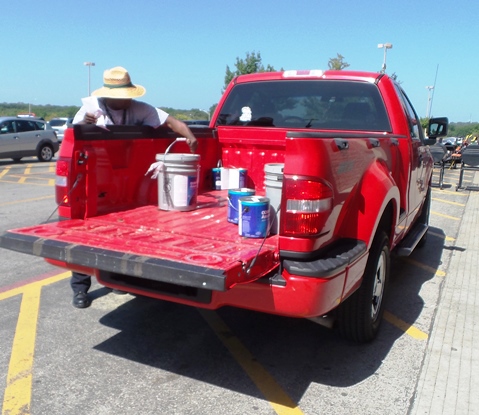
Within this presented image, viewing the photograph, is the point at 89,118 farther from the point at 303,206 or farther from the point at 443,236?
the point at 443,236

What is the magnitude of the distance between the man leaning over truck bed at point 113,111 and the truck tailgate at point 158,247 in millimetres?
1010

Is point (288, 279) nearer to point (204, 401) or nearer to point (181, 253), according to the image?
point (181, 253)

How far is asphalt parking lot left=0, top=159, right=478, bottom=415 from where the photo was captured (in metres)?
3.14

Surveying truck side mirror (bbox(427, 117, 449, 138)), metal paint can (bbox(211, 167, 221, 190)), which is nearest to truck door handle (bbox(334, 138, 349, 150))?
metal paint can (bbox(211, 167, 221, 190))

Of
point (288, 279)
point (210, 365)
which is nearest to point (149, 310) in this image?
point (210, 365)

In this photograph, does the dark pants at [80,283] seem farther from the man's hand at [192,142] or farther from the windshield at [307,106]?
the windshield at [307,106]

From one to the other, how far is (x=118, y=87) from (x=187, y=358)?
2.40 m

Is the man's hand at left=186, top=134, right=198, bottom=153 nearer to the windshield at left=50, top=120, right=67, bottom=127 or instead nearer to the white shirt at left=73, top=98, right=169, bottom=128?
the white shirt at left=73, top=98, right=169, bottom=128

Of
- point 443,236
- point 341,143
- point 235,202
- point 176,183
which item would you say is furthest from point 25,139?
point 341,143

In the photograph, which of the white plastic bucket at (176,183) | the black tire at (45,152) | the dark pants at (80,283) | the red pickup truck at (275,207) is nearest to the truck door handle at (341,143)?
the red pickup truck at (275,207)

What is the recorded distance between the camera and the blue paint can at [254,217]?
3.26 metres

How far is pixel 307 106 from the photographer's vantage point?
5312mm

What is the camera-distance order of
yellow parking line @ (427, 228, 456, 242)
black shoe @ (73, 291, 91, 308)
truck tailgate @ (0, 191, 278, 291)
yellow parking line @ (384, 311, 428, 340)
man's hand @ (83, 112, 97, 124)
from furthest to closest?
1. yellow parking line @ (427, 228, 456, 242)
2. black shoe @ (73, 291, 91, 308)
3. man's hand @ (83, 112, 97, 124)
4. yellow parking line @ (384, 311, 428, 340)
5. truck tailgate @ (0, 191, 278, 291)

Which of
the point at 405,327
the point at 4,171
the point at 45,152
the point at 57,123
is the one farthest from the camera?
the point at 57,123
